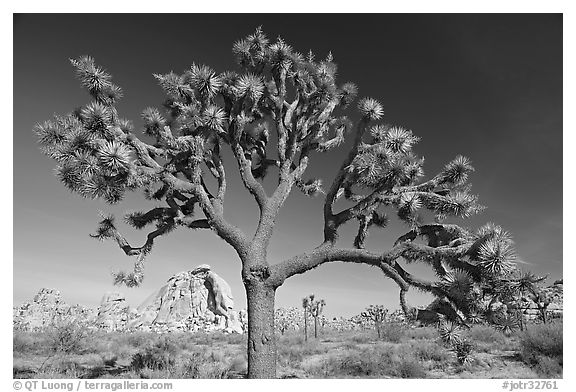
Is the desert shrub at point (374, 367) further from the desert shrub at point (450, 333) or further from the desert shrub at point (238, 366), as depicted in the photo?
the desert shrub at point (450, 333)

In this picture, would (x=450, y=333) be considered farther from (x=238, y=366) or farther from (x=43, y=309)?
(x=43, y=309)

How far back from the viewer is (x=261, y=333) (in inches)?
223

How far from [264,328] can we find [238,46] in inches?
202

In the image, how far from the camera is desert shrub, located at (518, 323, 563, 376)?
9.05m

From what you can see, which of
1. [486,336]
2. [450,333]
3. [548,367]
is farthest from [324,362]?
[486,336]

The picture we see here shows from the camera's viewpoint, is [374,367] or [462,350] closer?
[462,350]

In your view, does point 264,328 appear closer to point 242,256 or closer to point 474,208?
point 242,256

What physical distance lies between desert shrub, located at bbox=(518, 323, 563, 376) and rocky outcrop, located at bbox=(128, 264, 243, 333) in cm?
2464

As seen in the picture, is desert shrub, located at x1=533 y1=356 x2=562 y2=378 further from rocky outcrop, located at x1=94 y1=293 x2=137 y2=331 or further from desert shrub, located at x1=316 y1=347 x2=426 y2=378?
rocky outcrop, located at x1=94 y1=293 x2=137 y2=331

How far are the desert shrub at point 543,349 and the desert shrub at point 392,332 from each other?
5.28 meters

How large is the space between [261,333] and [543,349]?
8.69m

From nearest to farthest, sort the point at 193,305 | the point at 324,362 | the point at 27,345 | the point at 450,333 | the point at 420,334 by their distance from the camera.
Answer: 1. the point at 450,333
2. the point at 324,362
3. the point at 27,345
4. the point at 420,334
5. the point at 193,305
